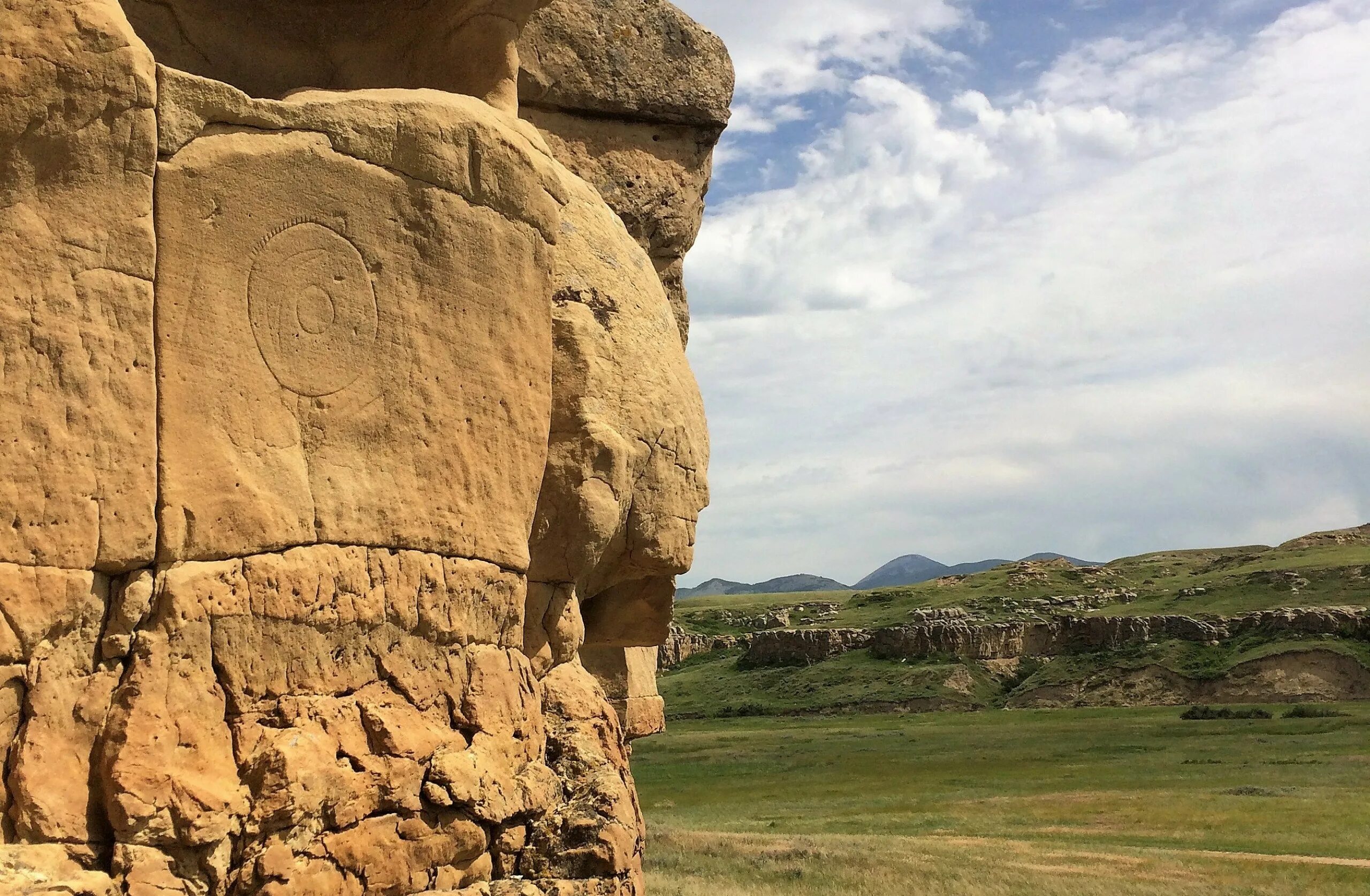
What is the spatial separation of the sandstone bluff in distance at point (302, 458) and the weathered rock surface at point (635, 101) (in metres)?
3.20

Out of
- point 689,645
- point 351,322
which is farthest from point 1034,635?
point 351,322

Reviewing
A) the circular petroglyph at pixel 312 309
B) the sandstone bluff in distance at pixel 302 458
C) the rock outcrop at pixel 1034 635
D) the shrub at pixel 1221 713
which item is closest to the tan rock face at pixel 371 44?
the sandstone bluff in distance at pixel 302 458

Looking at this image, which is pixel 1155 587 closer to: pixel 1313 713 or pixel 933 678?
pixel 933 678

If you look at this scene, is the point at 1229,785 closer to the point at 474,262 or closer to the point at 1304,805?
the point at 1304,805

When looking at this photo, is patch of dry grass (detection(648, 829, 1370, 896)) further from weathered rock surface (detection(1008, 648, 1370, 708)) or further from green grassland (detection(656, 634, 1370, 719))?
weathered rock surface (detection(1008, 648, 1370, 708))

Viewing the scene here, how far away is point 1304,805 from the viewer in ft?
75.2

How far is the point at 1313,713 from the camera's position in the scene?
40875 mm

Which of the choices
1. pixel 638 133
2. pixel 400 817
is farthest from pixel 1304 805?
pixel 400 817

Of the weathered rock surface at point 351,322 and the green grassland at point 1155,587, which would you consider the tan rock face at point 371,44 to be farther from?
the green grassland at point 1155,587

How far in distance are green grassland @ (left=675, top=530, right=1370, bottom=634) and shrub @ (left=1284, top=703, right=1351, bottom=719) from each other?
1211cm

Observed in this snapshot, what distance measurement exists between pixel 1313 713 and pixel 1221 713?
2.61 m

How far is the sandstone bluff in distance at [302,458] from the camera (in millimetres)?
5562

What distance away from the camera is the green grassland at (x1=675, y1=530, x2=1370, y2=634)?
186 feet

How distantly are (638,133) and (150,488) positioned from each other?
24.5 feet
